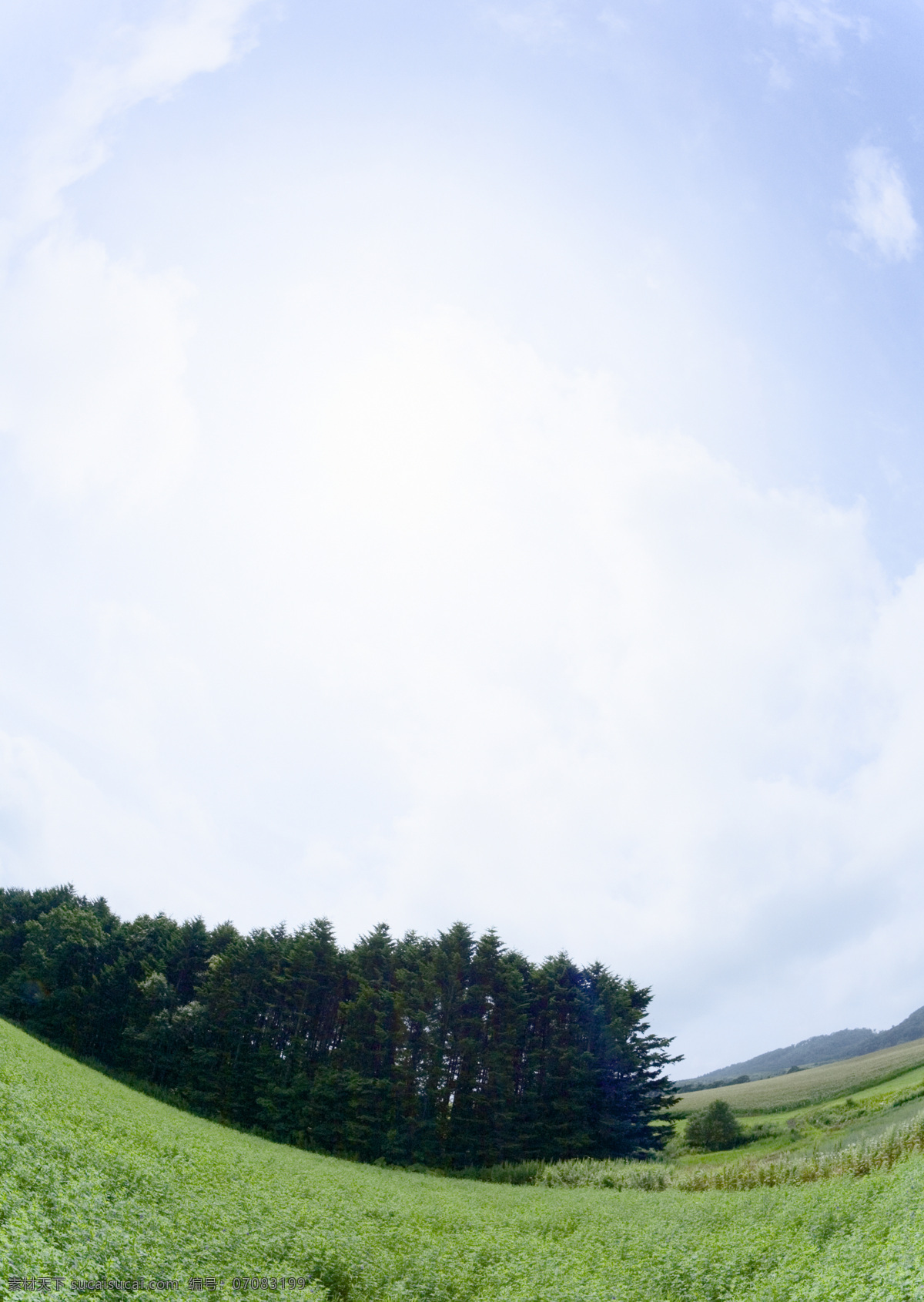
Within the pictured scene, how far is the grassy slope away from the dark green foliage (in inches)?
1426

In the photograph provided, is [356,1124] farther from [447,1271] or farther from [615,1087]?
[447,1271]

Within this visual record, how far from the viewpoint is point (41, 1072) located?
33.8 metres

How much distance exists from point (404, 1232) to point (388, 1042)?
40006 millimetres

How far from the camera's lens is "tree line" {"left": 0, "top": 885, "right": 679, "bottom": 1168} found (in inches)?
2067

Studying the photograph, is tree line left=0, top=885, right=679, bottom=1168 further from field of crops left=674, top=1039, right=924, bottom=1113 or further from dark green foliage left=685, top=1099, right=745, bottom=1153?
field of crops left=674, top=1039, right=924, bottom=1113

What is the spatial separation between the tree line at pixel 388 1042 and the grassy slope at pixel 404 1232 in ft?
91.9

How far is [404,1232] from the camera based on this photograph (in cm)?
2123

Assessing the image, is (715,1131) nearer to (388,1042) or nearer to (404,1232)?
(388,1042)

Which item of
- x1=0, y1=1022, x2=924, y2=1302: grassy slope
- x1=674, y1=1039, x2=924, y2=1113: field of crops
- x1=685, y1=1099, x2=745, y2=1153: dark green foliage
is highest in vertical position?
x1=0, y1=1022, x2=924, y2=1302: grassy slope

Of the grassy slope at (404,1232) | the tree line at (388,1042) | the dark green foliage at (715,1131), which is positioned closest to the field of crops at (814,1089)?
the dark green foliage at (715,1131)

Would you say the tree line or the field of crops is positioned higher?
the tree line

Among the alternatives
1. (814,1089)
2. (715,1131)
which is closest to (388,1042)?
(715,1131)

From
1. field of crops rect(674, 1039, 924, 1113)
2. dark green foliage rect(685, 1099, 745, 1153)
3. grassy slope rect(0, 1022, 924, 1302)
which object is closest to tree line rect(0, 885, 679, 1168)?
dark green foliage rect(685, 1099, 745, 1153)

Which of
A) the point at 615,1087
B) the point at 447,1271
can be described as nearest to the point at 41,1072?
the point at 447,1271
